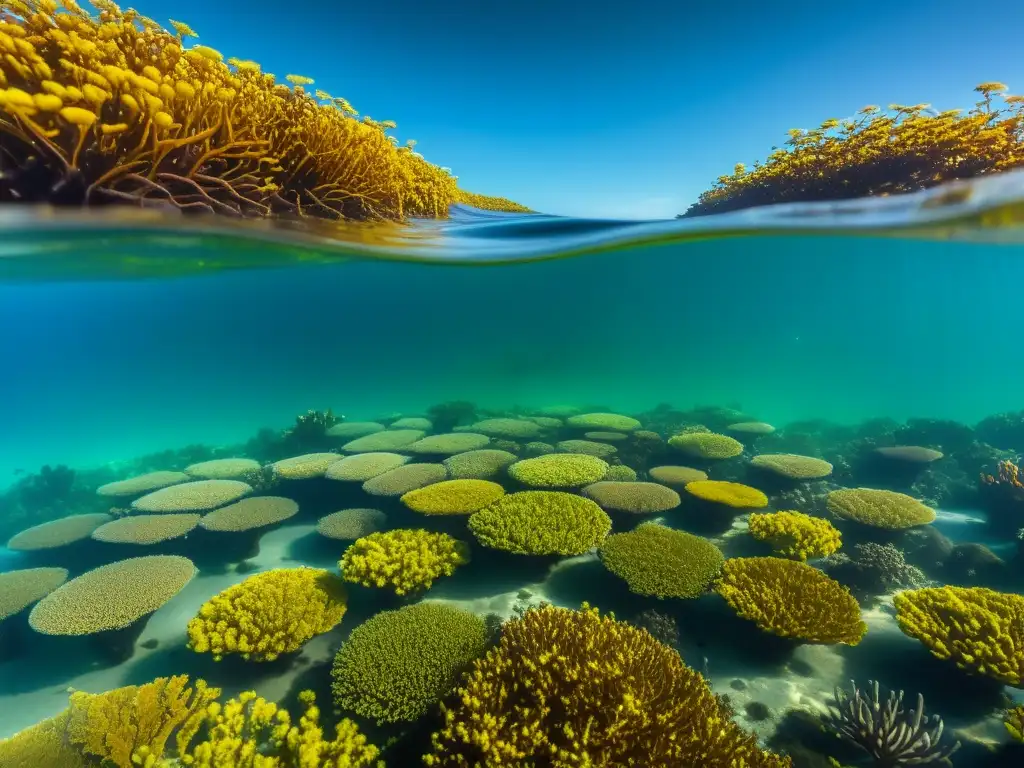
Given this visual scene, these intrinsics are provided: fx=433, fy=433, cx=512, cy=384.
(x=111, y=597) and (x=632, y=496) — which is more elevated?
(x=632, y=496)

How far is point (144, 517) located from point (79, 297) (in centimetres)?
3180

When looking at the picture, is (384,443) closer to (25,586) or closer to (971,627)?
(25,586)

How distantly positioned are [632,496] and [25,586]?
947 cm

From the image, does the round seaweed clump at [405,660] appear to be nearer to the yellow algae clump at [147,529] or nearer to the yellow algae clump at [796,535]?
the yellow algae clump at [147,529]

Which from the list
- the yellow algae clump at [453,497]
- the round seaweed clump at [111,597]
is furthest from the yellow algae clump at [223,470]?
the yellow algae clump at [453,497]

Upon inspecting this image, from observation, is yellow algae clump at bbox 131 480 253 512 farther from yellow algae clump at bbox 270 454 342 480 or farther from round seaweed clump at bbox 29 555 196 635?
round seaweed clump at bbox 29 555 196 635

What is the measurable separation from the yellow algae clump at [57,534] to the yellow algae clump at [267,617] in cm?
508

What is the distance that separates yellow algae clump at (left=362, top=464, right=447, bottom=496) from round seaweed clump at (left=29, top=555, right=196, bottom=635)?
294cm

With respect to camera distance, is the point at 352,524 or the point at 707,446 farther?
the point at 707,446

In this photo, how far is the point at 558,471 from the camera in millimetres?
8570

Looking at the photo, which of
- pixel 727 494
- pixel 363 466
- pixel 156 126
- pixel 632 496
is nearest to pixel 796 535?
pixel 727 494

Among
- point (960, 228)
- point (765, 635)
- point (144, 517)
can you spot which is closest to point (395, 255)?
point (144, 517)

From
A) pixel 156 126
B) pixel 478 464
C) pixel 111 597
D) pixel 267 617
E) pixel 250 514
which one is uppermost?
pixel 156 126

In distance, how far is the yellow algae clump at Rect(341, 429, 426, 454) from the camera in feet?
38.0
